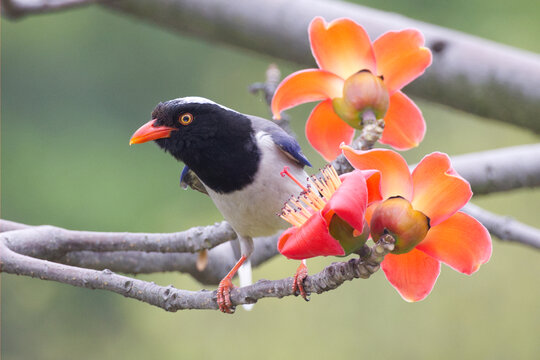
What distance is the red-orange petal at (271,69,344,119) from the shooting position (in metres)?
1.49

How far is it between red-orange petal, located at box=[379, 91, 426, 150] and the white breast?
43 cm

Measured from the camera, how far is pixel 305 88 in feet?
5.01

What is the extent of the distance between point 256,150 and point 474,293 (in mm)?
4105

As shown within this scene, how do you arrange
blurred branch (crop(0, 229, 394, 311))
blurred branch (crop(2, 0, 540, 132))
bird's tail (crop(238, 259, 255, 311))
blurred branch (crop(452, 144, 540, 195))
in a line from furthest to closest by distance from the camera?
blurred branch (crop(2, 0, 540, 132))
blurred branch (crop(452, 144, 540, 195))
bird's tail (crop(238, 259, 255, 311))
blurred branch (crop(0, 229, 394, 311))

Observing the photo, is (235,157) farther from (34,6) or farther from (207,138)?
(34,6)

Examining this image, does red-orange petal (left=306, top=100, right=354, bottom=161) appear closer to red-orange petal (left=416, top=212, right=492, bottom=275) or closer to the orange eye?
the orange eye

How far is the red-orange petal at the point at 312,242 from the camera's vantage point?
3.51ft

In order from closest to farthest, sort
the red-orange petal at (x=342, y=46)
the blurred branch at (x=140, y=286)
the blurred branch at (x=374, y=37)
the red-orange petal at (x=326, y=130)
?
1. the blurred branch at (x=140, y=286)
2. the red-orange petal at (x=342, y=46)
3. the red-orange petal at (x=326, y=130)
4. the blurred branch at (x=374, y=37)

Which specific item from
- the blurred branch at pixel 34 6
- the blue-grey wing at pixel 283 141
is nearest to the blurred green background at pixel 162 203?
the blurred branch at pixel 34 6

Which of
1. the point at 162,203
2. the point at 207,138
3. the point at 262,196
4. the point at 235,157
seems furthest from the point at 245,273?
the point at 162,203

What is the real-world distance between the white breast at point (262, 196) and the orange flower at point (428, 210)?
0.75 meters

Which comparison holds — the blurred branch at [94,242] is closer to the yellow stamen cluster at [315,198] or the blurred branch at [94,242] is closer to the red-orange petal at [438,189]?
the yellow stamen cluster at [315,198]

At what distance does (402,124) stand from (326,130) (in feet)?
0.54

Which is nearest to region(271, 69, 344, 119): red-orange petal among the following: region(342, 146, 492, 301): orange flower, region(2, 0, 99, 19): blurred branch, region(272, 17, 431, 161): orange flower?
region(272, 17, 431, 161): orange flower
